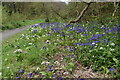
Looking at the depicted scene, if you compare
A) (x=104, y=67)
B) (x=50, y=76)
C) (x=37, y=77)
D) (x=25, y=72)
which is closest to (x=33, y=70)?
(x=25, y=72)

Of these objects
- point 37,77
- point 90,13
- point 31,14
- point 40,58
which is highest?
point 31,14

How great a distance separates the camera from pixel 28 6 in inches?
1127

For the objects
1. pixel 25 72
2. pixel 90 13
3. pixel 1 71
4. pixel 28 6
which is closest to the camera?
pixel 25 72

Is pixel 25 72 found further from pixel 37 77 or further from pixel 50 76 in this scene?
pixel 50 76

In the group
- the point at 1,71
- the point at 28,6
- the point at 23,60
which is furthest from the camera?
the point at 28,6

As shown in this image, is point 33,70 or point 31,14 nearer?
point 33,70

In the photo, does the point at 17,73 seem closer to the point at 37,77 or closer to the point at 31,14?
the point at 37,77

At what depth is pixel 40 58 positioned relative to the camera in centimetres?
362

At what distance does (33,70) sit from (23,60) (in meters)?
0.78

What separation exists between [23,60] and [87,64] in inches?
65.5

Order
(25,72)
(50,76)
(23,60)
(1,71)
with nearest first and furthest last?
(50,76) < (25,72) < (1,71) < (23,60)

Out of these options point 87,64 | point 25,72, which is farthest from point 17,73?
point 87,64

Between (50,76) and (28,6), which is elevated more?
(28,6)

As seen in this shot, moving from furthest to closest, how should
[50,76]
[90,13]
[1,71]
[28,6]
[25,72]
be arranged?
[28,6] < [90,13] < [1,71] < [25,72] < [50,76]
